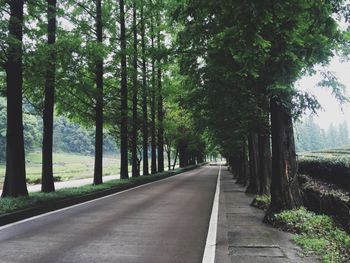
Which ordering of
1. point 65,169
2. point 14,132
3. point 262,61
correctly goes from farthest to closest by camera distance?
point 65,169
point 14,132
point 262,61

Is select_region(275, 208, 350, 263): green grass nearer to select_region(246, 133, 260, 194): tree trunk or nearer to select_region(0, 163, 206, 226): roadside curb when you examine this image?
select_region(0, 163, 206, 226): roadside curb

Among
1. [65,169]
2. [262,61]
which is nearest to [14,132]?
[262,61]

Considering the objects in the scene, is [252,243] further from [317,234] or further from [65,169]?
[65,169]

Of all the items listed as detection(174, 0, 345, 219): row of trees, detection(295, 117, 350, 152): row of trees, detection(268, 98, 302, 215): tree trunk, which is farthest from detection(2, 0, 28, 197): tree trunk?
detection(295, 117, 350, 152): row of trees

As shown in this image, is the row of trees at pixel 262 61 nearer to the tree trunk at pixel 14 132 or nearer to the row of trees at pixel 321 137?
the tree trunk at pixel 14 132

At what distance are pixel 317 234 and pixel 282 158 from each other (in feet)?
9.60

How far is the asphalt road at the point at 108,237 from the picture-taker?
6.07 m

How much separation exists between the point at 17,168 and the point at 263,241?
8568 mm

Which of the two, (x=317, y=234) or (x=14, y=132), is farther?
(x=14, y=132)

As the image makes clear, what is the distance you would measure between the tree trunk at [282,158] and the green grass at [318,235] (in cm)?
79

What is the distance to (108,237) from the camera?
7641 millimetres

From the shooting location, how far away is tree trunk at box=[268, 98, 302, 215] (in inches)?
386

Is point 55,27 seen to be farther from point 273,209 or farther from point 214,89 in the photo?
point 273,209

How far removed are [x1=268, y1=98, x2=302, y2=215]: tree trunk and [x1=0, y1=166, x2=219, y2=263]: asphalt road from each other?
2.21 m
